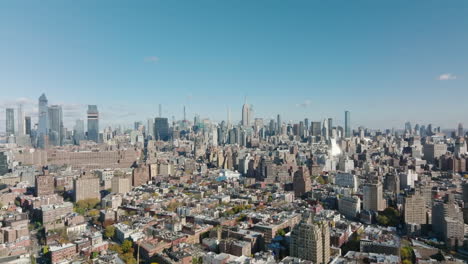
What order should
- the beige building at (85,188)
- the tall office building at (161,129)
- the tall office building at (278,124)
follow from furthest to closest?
the tall office building at (278,124), the tall office building at (161,129), the beige building at (85,188)

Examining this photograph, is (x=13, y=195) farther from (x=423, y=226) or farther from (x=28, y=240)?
(x=423, y=226)

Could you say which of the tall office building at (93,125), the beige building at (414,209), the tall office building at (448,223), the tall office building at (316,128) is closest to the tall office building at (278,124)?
the tall office building at (316,128)

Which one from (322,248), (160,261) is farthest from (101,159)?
(322,248)

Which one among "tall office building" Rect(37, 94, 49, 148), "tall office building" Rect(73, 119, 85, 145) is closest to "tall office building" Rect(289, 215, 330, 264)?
"tall office building" Rect(37, 94, 49, 148)

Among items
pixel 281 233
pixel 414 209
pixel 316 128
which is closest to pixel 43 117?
pixel 316 128

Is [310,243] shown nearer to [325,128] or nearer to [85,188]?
[85,188]

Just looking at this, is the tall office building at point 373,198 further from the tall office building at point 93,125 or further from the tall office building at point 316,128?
the tall office building at point 93,125
